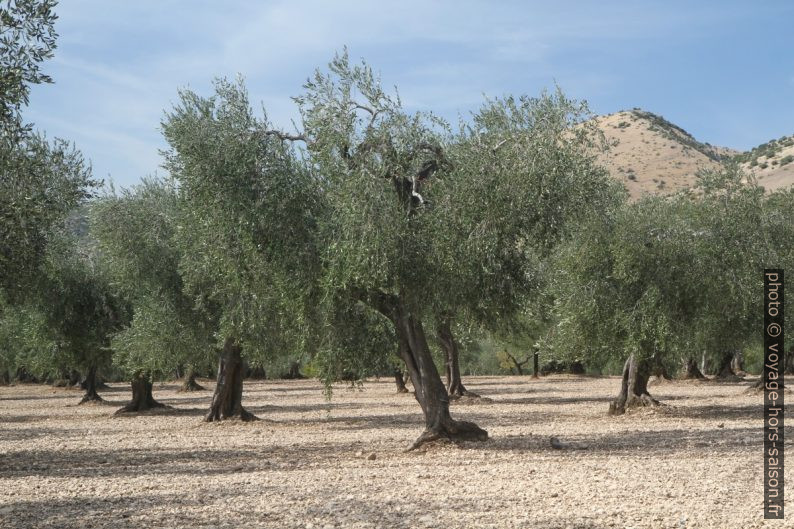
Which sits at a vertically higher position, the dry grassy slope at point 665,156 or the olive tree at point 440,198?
the dry grassy slope at point 665,156

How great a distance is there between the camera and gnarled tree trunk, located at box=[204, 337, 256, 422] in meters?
26.3

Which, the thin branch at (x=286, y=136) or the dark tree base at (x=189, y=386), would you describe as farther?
the dark tree base at (x=189, y=386)

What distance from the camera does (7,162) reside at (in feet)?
46.9

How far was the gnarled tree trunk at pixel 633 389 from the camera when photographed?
86.7 feet

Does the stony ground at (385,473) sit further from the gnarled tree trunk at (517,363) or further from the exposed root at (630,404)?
the gnarled tree trunk at (517,363)

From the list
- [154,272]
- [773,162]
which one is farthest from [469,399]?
[773,162]

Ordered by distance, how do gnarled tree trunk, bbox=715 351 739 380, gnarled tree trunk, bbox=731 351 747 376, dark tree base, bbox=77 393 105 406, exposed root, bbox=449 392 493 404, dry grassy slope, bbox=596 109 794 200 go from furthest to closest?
1. dry grassy slope, bbox=596 109 794 200
2. gnarled tree trunk, bbox=731 351 747 376
3. gnarled tree trunk, bbox=715 351 739 380
4. dark tree base, bbox=77 393 105 406
5. exposed root, bbox=449 392 493 404

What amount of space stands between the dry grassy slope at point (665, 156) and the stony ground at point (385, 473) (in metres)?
55.2

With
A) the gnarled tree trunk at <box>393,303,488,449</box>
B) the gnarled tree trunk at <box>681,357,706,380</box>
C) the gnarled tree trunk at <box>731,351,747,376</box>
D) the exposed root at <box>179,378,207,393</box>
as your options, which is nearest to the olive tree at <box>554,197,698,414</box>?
the gnarled tree trunk at <box>393,303,488,449</box>

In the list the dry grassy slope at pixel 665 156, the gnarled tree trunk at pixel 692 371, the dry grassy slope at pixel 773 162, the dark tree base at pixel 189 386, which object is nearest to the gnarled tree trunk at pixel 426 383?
the gnarled tree trunk at pixel 692 371

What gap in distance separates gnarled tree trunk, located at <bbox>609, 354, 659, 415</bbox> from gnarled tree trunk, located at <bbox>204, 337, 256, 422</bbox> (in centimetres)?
1079

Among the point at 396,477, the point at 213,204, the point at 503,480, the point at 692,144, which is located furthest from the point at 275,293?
the point at 692,144

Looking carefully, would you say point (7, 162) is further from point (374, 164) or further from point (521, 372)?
point (521, 372)

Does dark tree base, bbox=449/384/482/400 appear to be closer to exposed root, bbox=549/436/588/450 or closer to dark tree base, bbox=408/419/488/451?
exposed root, bbox=549/436/588/450
